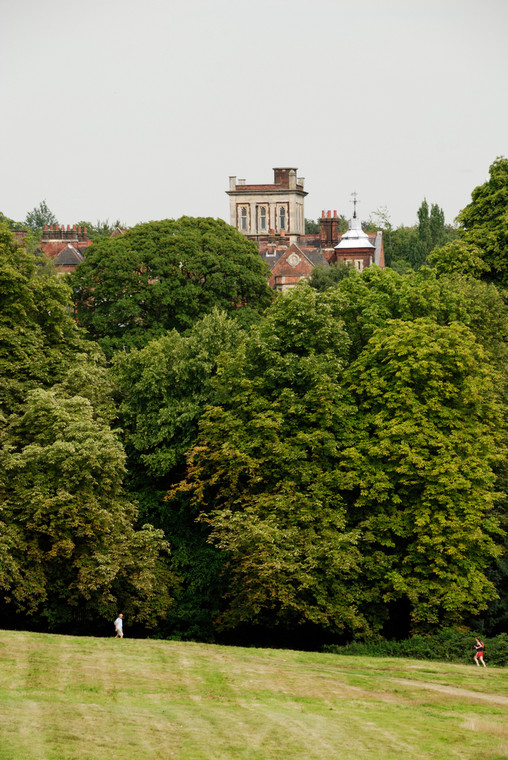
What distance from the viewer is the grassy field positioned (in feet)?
70.4

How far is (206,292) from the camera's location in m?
67.6

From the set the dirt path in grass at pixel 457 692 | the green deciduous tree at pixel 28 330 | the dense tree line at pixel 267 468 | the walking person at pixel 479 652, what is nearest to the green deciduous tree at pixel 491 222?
the dense tree line at pixel 267 468

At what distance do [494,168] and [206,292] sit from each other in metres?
19.4

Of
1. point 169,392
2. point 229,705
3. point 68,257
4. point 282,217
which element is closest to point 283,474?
point 169,392

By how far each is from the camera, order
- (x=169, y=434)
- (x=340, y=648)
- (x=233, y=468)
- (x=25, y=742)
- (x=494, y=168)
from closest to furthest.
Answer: (x=25, y=742)
(x=340, y=648)
(x=233, y=468)
(x=169, y=434)
(x=494, y=168)

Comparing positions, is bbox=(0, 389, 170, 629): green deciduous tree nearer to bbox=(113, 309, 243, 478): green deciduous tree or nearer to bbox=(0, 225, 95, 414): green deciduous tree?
bbox=(0, 225, 95, 414): green deciduous tree

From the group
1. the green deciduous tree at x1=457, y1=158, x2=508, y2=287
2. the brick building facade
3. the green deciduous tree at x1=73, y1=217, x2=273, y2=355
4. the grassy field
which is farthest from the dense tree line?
the brick building facade

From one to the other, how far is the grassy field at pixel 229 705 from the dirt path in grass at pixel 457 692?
0.05m

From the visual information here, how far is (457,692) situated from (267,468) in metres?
14.6

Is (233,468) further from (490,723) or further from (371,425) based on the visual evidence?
(490,723)

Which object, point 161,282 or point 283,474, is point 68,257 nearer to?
point 161,282

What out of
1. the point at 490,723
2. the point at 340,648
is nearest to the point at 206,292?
the point at 340,648

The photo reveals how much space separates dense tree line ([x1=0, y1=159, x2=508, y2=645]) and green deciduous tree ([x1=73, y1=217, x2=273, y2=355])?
16582mm

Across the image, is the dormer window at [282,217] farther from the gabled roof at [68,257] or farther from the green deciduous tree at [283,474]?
the green deciduous tree at [283,474]
